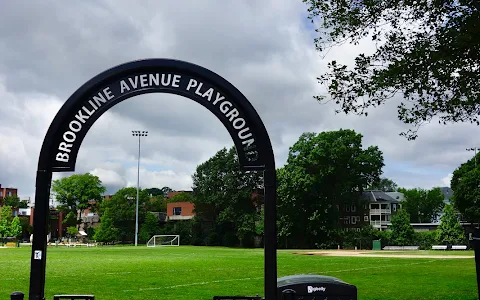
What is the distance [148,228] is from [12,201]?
37.6 m

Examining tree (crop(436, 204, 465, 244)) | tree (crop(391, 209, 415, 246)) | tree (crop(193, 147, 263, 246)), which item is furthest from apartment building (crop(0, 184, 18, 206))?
tree (crop(436, 204, 465, 244))

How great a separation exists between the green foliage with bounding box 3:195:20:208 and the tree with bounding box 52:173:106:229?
15.8 meters

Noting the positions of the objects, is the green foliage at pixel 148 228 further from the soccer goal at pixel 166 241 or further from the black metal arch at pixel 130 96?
the black metal arch at pixel 130 96

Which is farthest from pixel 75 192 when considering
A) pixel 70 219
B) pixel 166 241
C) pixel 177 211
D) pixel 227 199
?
pixel 227 199

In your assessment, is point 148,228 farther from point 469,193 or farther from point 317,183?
point 469,193

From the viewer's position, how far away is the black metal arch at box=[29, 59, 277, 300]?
6340mm

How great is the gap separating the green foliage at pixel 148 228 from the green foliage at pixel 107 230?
3783mm

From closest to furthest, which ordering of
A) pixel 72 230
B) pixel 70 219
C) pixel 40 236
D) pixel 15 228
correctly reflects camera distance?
pixel 40 236
pixel 15 228
pixel 72 230
pixel 70 219

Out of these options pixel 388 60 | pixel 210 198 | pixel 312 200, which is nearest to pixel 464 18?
pixel 388 60

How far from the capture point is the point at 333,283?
Answer: 221 inches

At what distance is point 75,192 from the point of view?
3676 inches

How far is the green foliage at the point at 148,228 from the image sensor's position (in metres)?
82.0

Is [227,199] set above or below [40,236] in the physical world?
above

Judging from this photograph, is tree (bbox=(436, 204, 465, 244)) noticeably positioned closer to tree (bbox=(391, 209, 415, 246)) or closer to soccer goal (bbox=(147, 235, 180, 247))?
tree (bbox=(391, 209, 415, 246))
